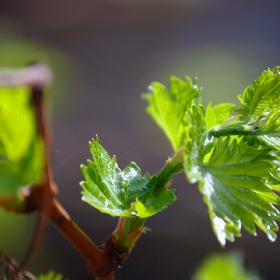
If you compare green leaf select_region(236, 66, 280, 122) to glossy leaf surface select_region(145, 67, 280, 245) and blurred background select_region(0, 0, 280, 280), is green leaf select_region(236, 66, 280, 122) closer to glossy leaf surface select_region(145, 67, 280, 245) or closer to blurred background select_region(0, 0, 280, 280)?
glossy leaf surface select_region(145, 67, 280, 245)

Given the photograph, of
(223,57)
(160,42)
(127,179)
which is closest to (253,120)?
(127,179)

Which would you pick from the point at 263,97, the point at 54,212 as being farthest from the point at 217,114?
the point at 54,212

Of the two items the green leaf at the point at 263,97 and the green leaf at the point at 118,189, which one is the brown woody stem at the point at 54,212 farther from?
the green leaf at the point at 263,97

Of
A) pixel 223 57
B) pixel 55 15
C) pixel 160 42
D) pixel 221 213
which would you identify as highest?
pixel 55 15

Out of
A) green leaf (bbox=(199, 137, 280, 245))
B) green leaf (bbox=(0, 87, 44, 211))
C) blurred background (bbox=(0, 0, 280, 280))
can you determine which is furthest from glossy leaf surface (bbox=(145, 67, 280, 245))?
blurred background (bbox=(0, 0, 280, 280))

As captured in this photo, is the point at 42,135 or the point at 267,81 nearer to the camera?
the point at 42,135

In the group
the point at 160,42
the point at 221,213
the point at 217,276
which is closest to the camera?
the point at 217,276

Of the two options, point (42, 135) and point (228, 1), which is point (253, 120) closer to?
point (42, 135)

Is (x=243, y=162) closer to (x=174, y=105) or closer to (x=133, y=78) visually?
(x=174, y=105)
